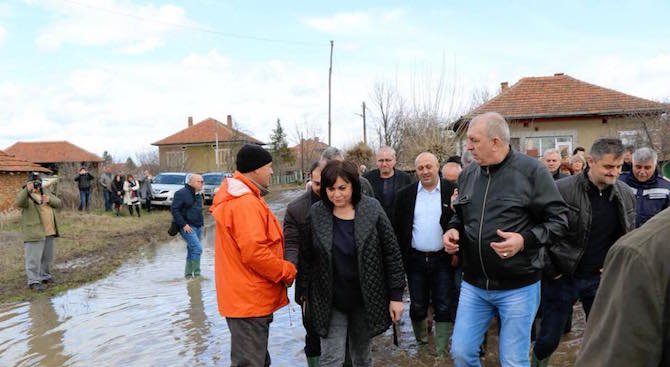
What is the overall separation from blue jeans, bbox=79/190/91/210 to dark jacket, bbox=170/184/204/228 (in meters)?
12.2

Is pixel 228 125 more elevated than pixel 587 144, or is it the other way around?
pixel 228 125

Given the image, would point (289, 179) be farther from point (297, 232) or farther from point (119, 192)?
point (297, 232)

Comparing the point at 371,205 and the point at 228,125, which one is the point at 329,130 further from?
the point at 228,125

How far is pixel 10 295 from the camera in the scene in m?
8.07

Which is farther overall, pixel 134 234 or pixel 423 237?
Result: pixel 134 234

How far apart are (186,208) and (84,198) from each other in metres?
12.3

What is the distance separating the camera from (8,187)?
18.0m

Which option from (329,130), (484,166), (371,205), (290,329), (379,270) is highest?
(329,130)

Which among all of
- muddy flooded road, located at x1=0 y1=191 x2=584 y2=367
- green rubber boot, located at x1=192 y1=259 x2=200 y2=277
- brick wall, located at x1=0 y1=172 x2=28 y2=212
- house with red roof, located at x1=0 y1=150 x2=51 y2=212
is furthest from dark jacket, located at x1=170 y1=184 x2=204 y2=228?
brick wall, located at x1=0 y1=172 x2=28 y2=212

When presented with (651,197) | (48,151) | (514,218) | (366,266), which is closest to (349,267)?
(366,266)

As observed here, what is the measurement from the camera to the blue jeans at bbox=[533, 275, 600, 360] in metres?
4.13

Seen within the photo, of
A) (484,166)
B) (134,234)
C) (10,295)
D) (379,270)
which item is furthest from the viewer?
(134,234)

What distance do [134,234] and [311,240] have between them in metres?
12.3

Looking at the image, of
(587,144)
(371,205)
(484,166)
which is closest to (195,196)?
(371,205)
